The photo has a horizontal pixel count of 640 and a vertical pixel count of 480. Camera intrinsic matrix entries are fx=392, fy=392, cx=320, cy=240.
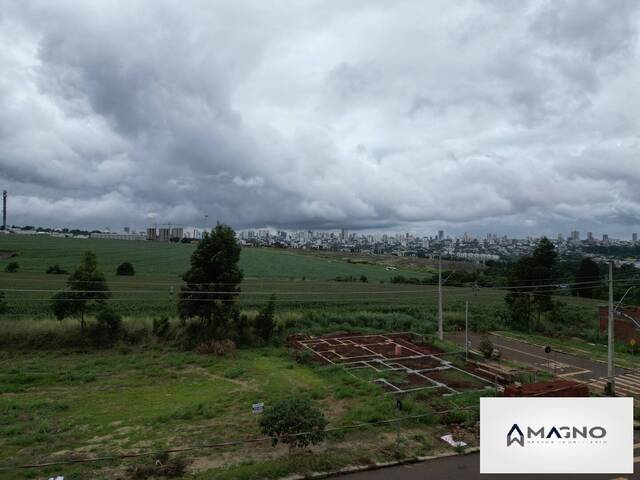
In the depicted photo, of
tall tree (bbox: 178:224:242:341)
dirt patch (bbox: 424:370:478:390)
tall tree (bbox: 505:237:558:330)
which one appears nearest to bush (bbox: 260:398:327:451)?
dirt patch (bbox: 424:370:478:390)

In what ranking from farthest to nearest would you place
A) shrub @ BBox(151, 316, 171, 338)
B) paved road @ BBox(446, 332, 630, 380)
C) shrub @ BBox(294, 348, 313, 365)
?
shrub @ BBox(151, 316, 171, 338)
shrub @ BBox(294, 348, 313, 365)
paved road @ BBox(446, 332, 630, 380)

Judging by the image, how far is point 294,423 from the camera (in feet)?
33.4

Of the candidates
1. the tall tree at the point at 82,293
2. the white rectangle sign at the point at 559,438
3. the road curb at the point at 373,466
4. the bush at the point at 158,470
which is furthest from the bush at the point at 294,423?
the tall tree at the point at 82,293

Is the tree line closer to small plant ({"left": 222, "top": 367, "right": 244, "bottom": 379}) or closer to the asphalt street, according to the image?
small plant ({"left": 222, "top": 367, "right": 244, "bottom": 379})

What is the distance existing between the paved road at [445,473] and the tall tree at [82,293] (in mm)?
19810

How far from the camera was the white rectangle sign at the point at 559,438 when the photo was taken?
1016 centimetres

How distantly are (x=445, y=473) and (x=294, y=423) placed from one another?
4226mm

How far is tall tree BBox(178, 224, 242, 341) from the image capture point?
2486 cm

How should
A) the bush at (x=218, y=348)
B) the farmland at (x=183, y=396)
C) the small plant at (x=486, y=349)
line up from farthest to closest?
the bush at (x=218, y=348)
the small plant at (x=486, y=349)
the farmland at (x=183, y=396)

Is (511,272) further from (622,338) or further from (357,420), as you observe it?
(357,420)

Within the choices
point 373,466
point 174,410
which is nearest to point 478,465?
point 373,466

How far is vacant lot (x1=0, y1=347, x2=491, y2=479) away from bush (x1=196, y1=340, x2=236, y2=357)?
2.95 feet

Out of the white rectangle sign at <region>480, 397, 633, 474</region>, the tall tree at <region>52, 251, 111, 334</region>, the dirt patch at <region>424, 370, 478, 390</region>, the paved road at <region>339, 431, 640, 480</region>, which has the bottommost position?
the dirt patch at <region>424, 370, 478, 390</region>

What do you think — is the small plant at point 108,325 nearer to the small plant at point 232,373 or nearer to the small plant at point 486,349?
the small plant at point 232,373
